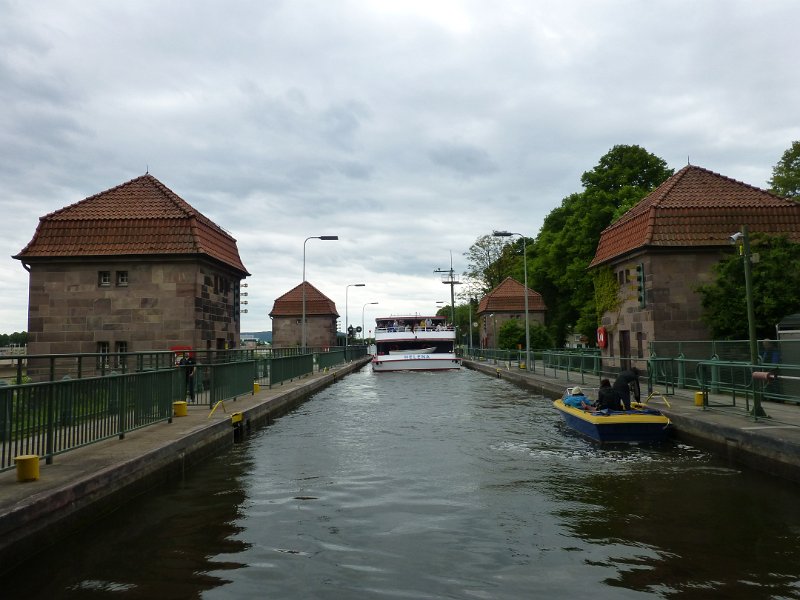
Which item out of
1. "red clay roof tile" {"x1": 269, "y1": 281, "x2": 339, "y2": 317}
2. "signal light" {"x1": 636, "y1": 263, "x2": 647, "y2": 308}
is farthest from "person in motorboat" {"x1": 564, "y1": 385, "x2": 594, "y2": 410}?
"red clay roof tile" {"x1": 269, "y1": 281, "x2": 339, "y2": 317}

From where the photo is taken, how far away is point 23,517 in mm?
6379

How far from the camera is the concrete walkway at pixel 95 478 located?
641cm

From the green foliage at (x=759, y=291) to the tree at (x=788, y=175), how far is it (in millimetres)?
22975

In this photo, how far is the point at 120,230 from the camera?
25922 millimetres

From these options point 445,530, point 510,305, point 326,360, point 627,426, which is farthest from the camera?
point 510,305

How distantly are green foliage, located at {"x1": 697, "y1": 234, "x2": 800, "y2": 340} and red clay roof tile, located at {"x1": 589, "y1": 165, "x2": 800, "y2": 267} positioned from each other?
1.53 meters

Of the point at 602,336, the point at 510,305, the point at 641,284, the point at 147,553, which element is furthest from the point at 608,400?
the point at 510,305

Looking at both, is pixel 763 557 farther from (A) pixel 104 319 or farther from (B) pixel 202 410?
(A) pixel 104 319

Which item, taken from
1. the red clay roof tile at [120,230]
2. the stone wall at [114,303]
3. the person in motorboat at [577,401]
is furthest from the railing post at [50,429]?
the stone wall at [114,303]

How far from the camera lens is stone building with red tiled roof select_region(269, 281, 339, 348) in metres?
66.2

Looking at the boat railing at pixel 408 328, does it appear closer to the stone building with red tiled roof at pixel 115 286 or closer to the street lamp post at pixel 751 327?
the stone building with red tiled roof at pixel 115 286

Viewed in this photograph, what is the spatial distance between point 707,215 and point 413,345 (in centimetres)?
2396

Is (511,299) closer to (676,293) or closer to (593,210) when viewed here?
(593,210)

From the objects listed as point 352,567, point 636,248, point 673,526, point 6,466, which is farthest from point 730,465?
point 636,248
